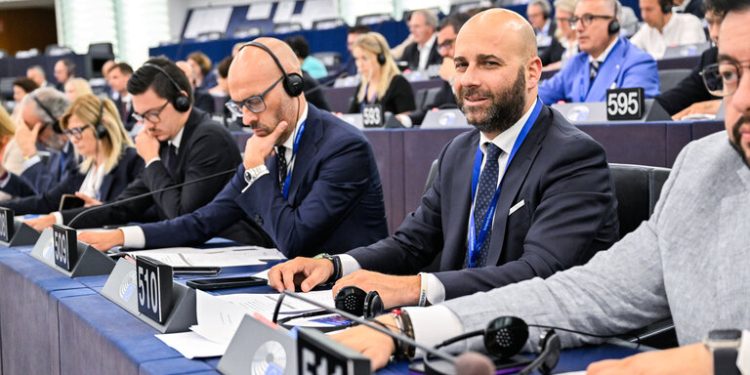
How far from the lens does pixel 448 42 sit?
6461mm

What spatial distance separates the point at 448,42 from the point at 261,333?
215 inches

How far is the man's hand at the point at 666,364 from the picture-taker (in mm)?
1022

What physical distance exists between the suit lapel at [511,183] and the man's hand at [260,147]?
0.86 metres

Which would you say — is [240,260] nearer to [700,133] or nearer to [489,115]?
[489,115]

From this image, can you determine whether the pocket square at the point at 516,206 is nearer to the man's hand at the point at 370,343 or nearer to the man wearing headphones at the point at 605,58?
the man's hand at the point at 370,343

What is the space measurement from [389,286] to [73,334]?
2.10 feet

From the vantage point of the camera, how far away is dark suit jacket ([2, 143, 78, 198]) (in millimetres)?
4493

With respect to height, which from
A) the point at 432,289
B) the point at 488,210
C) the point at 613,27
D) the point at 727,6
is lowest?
the point at 432,289

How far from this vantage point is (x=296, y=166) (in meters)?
2.61

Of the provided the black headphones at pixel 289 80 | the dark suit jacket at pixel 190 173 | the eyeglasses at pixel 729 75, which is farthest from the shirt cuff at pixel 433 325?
the dark suit jacket at pixel 190 173

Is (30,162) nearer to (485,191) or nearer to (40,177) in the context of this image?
(40,177)

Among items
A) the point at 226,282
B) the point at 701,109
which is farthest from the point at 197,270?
the point at 701,109

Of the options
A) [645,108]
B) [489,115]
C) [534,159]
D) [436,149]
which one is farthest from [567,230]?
[436,149]

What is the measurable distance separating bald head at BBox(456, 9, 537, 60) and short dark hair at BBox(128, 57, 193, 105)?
1.59 m
